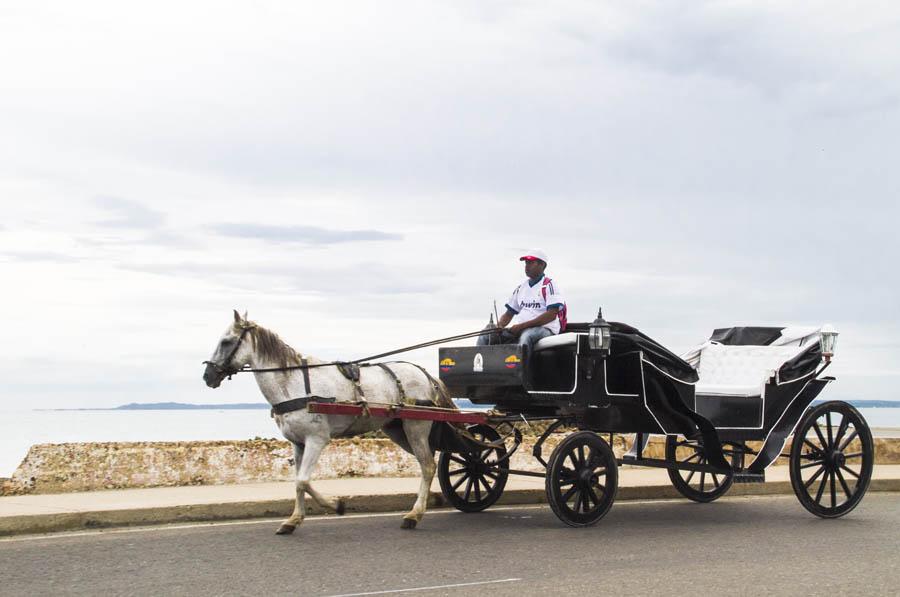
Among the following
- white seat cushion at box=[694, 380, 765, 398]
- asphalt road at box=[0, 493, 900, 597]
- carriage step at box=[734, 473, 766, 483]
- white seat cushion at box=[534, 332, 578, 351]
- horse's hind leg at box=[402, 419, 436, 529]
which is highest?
white seat cushion at box=[534, 332, 578, 351]

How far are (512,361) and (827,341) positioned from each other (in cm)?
421

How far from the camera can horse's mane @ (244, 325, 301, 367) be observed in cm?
1155

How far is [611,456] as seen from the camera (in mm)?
12125

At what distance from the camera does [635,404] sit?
12.7 metres

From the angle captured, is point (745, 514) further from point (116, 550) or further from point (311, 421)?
point (116, 550)

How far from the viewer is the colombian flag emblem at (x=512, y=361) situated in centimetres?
1194

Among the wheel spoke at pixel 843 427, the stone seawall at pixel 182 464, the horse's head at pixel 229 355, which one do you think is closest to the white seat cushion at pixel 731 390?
the wheel spoke at pixel 843 427

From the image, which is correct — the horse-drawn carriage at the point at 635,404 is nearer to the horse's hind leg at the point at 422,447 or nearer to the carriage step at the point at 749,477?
the carriage step at the point at 749,477

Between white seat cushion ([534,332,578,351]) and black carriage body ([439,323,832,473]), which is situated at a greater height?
white seat cushion ([534,332,578,351])

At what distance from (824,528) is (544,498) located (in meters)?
3.55

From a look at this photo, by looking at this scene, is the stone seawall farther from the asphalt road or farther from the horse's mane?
the horse's mane

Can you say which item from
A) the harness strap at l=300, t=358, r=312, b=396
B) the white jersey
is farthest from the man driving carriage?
the harness strap at l=300, t=358, r=312, b=396

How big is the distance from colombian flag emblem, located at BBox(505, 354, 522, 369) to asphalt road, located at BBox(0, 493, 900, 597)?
5.44 ft

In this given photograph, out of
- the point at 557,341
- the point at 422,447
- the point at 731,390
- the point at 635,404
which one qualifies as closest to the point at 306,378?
the point at 422,447
